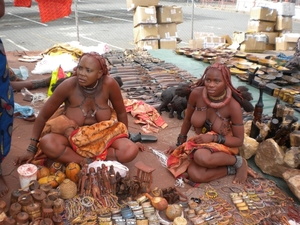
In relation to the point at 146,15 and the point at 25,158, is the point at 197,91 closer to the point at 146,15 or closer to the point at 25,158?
the point at 25,158

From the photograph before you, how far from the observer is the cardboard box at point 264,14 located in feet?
30.2

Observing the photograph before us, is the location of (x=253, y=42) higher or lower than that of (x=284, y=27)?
lower

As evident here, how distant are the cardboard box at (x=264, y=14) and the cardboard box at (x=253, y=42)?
1.02 metres

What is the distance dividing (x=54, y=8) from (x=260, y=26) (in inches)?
233

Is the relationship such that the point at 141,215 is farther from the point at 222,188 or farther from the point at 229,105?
the point at 229,105

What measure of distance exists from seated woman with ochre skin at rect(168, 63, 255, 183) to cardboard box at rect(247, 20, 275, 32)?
279 inches

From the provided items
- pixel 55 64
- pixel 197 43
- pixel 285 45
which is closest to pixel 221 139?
pixel 55 64

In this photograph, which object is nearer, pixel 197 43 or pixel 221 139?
pixel 221 139

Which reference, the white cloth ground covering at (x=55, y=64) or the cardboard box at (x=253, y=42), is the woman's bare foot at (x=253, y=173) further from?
the cardboard box at (x=253, y=42)

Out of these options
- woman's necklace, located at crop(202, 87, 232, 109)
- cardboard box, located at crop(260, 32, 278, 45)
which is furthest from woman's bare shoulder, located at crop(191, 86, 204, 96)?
cardboard box, located at crop(260, 32, 278, 45)

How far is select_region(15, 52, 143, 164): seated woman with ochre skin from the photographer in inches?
113

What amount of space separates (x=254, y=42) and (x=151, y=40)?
2770mm

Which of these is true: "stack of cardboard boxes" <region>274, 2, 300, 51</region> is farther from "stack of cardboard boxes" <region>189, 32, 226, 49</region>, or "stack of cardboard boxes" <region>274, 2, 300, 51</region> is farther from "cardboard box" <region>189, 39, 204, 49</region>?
"cardboard box" <region>189, 39, 204, 49</region>

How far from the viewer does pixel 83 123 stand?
3074 mm
